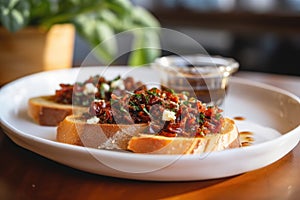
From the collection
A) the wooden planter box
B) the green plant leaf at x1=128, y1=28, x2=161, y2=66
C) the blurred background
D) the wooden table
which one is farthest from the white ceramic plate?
the blurred background

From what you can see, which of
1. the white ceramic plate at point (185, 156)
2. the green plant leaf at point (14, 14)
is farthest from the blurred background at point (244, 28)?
the white ceramic plate at point (185, 156)

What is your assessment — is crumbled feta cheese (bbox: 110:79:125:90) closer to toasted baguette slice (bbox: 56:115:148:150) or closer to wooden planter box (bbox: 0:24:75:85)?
toasted baguette slice (bbox: 56:115:148:150)

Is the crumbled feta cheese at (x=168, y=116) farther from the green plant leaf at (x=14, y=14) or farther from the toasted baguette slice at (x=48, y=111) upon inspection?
the green plant leaf at (x=14, y=14)

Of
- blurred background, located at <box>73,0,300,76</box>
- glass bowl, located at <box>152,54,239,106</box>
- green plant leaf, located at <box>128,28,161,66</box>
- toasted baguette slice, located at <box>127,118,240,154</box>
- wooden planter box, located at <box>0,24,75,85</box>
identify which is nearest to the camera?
toasted baguette slice, located at <box>127,118,240,154</box>

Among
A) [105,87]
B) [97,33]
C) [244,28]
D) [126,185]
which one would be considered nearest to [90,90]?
[105,87]

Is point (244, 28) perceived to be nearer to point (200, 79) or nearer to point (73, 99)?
point (200, 79)

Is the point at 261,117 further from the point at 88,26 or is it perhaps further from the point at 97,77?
the point at 88,26
